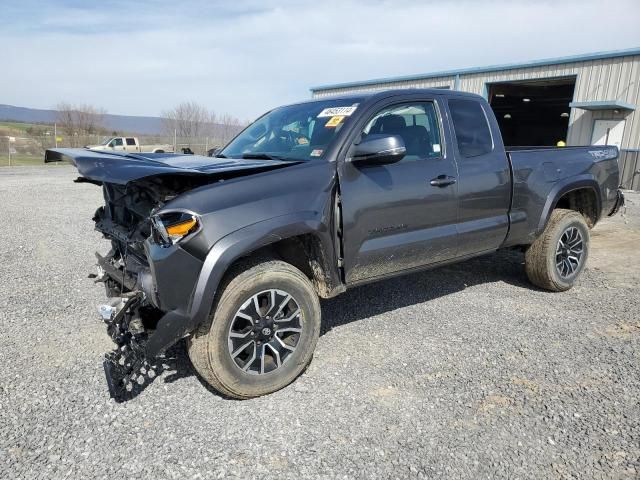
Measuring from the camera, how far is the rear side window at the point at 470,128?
416 centimetres

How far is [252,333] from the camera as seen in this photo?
3.00m

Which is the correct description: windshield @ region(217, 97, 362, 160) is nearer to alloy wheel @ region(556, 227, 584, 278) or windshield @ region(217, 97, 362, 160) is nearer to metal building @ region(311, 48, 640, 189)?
alloy wheel @ region(556, 227, 584, 278)

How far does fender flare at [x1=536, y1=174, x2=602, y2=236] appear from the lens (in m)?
4.75

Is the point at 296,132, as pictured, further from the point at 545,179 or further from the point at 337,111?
the point at 545,179

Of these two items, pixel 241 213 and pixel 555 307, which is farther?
pixel 555 307

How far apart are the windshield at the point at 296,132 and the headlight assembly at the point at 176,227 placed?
1095mm

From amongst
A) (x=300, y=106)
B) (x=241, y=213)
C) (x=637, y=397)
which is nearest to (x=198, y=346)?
(x=241, y=213)

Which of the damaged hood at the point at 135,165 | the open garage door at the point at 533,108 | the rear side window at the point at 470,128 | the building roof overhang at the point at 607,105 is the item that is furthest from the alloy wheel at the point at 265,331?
the open garage door at the point at 533,108

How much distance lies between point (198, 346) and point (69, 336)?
162cm

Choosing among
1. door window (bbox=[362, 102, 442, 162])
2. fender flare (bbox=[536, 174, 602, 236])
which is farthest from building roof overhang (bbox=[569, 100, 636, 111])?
door window (bbox=[362, 102, 442, 162])

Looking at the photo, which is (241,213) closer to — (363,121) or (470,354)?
(363,121)

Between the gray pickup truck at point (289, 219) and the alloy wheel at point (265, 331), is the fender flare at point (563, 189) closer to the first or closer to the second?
the gray pickup truck at point (289, 219)

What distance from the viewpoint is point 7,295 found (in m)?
4.73

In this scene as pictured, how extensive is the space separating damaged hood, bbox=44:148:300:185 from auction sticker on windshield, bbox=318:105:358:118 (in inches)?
26.3
